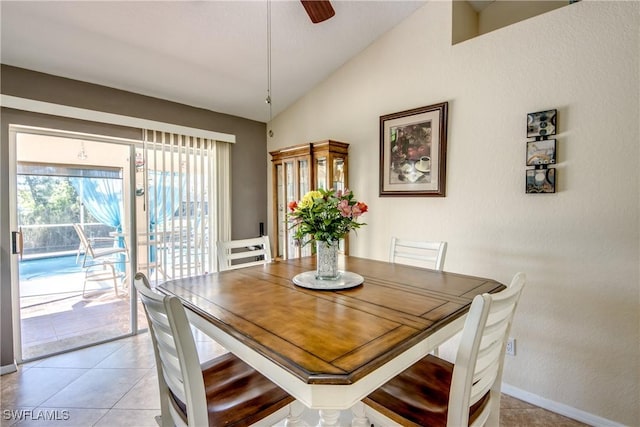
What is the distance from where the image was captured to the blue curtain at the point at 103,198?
281 cm

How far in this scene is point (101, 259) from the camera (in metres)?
3.01

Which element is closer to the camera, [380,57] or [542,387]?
[542,387]

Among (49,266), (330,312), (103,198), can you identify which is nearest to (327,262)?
(330,312)

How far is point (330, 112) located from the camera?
3293 mm

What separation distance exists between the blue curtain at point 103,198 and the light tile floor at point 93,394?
3.34 feet

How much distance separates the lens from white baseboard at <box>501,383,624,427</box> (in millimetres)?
1821

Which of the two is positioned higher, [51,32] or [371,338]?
[51,32]

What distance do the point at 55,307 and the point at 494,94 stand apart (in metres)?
4.18

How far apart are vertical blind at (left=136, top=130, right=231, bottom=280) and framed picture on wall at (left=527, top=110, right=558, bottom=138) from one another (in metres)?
2.94

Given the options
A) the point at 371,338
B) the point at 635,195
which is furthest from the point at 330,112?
→ the point at 371,338

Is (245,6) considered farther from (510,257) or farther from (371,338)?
(510,257)

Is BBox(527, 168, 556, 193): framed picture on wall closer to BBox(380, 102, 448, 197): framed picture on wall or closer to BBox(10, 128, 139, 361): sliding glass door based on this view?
BBox(380, 102, 448, 197): framed picture on wall

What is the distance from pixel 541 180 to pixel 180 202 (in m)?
3.14

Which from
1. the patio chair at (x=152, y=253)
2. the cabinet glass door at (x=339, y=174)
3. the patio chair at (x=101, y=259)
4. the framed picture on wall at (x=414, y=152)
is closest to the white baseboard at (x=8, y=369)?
the patio chair at (x=101, y=259)
